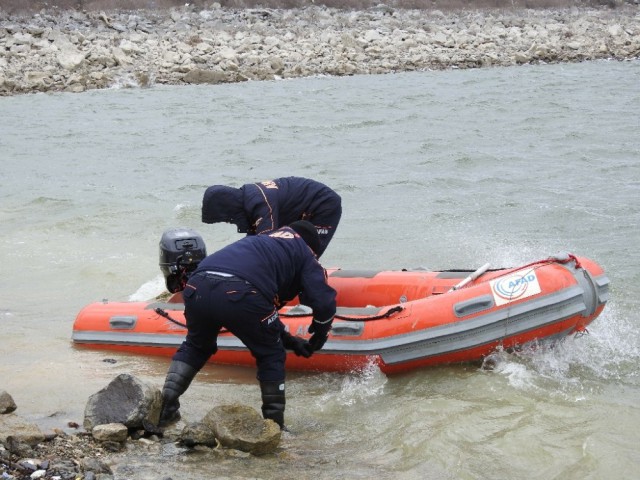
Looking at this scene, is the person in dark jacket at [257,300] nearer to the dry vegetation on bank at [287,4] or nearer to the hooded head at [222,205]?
the hooded head at [222,205]

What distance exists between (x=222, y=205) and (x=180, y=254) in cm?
54

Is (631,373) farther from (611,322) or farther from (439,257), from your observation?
(439,257)

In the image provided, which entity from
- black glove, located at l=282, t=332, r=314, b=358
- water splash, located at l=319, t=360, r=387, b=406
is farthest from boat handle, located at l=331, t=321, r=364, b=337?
black glove, located at l=282, t=332, r=314, b=358

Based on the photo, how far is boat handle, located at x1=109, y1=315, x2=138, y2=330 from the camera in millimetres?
6119

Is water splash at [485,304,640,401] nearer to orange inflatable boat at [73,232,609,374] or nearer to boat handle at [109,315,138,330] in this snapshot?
orange inflatable boat at [73,232,609,374]

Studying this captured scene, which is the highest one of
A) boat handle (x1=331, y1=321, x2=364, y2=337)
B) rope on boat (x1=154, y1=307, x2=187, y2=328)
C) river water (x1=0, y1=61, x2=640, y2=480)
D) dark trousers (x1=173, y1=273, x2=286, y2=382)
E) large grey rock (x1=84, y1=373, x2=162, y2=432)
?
dark trousers (x1=173, y1=273, x2=286, y2=382)

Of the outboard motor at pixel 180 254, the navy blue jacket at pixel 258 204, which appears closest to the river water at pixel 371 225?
the outboard motor at pixel 180 254

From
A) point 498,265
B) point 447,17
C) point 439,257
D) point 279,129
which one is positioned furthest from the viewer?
point 447,17

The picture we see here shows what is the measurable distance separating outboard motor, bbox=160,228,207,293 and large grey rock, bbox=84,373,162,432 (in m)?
1.67

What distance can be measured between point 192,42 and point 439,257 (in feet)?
68.7

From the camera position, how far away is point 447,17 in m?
37.7

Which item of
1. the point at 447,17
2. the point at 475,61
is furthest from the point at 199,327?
the point at 447,17

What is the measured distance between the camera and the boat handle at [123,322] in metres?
6.12

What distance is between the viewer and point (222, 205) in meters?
5.70
